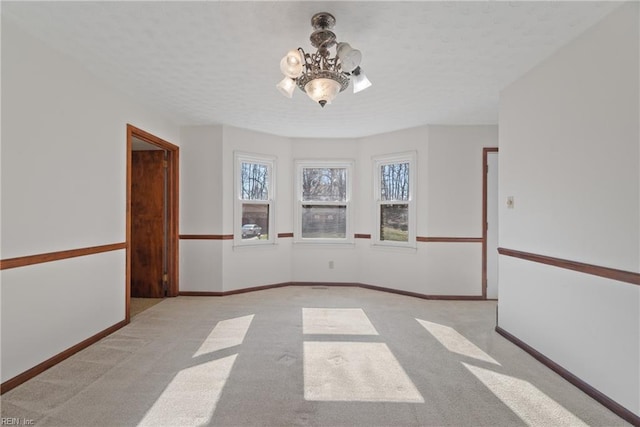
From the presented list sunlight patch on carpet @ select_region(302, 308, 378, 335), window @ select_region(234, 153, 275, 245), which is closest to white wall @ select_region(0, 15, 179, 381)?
window @ select_region(234, 153, 275, 245)

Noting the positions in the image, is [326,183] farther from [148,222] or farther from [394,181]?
[148,222]

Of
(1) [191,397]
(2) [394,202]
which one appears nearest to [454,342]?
(1) [191,397]

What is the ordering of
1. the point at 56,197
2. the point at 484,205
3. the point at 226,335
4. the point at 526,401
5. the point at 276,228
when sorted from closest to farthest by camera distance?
the point at 526,401, the point at 56,197, the point at 226,335, the point at 484,205, the point at 276,228

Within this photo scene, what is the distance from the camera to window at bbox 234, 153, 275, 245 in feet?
15.2

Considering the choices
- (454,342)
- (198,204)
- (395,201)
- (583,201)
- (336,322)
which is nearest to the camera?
(583,201)

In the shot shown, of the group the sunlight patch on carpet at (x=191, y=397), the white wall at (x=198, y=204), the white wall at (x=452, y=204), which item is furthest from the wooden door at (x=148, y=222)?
the white wall at (x=452, y=204)

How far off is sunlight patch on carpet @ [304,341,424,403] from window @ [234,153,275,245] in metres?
2.35

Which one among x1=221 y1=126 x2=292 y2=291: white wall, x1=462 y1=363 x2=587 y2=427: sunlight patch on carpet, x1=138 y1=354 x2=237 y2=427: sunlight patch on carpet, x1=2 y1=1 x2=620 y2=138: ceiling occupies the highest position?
x1=2 y1=1 x2=620 y2=138: ceiling

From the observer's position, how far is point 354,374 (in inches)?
89.4

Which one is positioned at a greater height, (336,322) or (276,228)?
(276,228)

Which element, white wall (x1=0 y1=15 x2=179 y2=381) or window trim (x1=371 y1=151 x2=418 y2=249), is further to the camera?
window trim (x1=371 y1=151 x2=418 y2=249)

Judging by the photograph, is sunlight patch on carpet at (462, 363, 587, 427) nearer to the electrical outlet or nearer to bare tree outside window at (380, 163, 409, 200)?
the electrical outlet

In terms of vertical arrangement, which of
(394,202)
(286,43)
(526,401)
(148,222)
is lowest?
(526,401)

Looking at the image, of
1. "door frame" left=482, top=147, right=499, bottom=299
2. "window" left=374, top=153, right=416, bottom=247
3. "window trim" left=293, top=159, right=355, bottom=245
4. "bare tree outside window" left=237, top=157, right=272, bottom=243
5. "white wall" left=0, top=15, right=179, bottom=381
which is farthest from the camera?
"window trim" left=293, top=159, right=355, bottom=245
